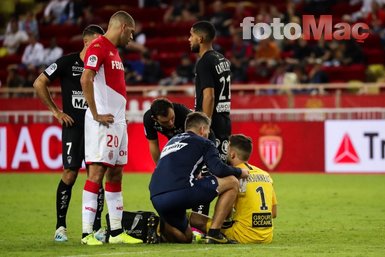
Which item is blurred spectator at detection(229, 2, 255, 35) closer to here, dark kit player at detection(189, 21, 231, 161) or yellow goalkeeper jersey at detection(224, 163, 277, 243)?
dark kit player at detection(189, 21, 231, 161)

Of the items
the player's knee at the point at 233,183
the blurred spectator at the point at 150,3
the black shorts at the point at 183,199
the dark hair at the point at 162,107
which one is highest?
the blurred spectator at the point at 150,3

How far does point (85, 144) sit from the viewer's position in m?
11.0

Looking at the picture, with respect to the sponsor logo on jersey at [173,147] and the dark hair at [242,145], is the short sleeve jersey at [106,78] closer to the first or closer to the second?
the sponsor logo on jersey at [173,147]

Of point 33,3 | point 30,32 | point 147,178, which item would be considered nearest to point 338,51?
point 147,178

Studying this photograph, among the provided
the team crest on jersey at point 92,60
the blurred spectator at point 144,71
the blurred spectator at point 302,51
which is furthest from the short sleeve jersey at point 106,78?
the blurred spectator at point 144,71

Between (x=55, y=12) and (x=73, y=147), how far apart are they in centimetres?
2048

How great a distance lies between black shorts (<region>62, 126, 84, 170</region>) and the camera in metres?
11.5

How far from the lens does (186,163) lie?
10461 mm

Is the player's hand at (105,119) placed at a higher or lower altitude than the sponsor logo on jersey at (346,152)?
higher

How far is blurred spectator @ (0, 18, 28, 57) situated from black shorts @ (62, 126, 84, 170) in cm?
1937

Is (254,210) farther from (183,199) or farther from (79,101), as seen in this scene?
(79,101)

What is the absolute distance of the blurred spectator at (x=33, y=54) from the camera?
28.8 m

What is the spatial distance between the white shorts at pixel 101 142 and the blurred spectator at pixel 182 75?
1538 centimetres

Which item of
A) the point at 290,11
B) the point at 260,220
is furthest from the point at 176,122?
the point at 290,11
